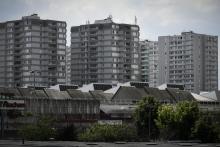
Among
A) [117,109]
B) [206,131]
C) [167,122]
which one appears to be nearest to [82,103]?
[117,109]

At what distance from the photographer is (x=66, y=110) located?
127625 mm

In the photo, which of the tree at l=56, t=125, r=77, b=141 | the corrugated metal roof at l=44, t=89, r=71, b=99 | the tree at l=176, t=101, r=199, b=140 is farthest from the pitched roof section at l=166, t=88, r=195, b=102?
the tree at l=56, t=125, r=77, b=141

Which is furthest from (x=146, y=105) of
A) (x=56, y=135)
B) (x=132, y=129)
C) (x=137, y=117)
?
(x=56, y=135)

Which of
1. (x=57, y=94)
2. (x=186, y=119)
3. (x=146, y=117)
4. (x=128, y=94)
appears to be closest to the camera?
(x=186, y=119)

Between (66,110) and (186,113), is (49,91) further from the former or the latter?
(186,113)

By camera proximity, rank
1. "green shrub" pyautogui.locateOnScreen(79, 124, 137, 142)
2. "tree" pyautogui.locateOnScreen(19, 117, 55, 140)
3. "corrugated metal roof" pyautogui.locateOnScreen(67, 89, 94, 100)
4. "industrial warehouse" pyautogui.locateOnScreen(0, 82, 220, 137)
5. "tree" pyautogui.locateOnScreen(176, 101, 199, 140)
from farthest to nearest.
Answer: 1. "corrugated metal roof" pyautogui.locateOnScreen(67, 89, 94, 100)
2. "industrial warehouse" pyautogui.locateOnScreen(0, 82, 220, 137)
3. "tree" pyautogui.locateOnScreen(176, 101, 199, 140)
4. "tree" pyautogui.locateOnScreen(19, 117, 55, 140)
5. "green shrub" pyautogui.locateOnScreen(79, 124, 137, 142)

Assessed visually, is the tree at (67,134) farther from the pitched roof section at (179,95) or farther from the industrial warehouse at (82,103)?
the pitched roof section at (179,95)

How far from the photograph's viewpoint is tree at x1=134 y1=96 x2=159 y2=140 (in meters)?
111

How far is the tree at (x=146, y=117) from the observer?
4368 inches

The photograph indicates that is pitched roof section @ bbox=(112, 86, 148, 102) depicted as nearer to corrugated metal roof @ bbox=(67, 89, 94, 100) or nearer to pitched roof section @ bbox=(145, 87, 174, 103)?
pitched roof section @ bbox=(145, 87, 174, 103)

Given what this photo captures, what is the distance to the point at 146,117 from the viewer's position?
11119 centimetres

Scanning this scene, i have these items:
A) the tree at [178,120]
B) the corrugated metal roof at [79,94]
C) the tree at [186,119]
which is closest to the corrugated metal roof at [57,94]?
the corrugated metal roof at [79,94]

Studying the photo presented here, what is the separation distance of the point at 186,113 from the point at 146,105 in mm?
9797

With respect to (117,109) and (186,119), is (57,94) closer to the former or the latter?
(117,109)
